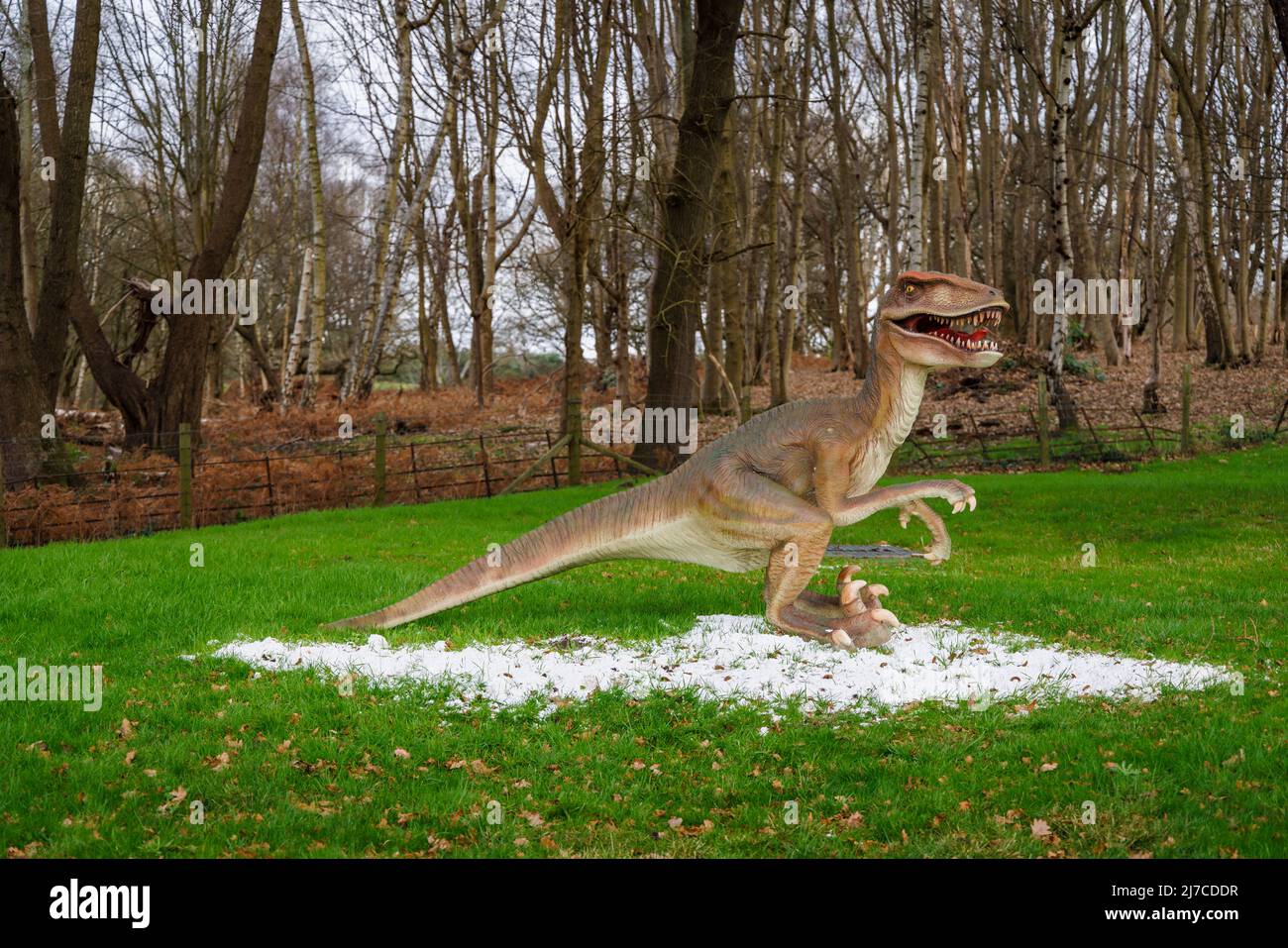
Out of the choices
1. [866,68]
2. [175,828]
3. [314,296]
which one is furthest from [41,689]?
[866,68]

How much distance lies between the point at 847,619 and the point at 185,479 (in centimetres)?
1027

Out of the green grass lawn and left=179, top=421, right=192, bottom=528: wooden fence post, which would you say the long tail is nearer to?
the green grass lawn

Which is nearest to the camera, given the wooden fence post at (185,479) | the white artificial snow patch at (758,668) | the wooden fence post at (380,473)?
the white artificial snow patch at (758,668)

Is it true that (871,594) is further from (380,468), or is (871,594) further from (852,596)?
(380,468)

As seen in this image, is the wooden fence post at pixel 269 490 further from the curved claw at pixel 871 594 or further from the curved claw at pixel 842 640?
the curved claw at pixel 842 640

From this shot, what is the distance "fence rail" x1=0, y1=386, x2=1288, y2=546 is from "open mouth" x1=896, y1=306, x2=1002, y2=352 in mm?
10724

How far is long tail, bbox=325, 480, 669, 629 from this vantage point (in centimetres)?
716

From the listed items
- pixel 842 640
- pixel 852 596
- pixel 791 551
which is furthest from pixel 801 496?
pixel 842 640

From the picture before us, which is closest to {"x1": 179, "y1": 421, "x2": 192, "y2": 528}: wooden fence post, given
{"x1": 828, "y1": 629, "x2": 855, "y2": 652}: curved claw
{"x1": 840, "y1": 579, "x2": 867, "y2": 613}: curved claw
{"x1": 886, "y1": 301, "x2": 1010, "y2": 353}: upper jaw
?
{"x1": 840, "y1": 579, "x2": 867, "y2": 613}: curved claw

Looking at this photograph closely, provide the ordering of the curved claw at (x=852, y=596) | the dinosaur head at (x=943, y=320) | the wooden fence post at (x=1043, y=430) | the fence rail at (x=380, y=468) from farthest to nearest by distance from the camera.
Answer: the wooden fence post at (x=1043, y=430) < the fence rail at (x=380, y=468) < the curved claw at (x=852, y=596) < the dinosaur head at (x=943, y=320)

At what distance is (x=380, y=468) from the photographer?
16.9 meters

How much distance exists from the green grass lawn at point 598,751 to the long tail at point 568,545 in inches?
18.3

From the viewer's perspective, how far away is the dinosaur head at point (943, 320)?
655 cm

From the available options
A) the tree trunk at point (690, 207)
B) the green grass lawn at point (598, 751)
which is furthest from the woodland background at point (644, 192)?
the green grass lawn at point (598, 751)
